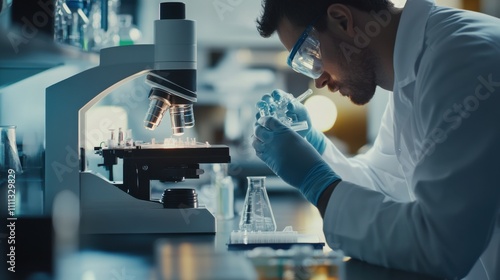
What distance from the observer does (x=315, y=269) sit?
1284mm

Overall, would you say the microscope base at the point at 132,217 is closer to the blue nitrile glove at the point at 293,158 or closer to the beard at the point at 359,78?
the blue nitrile glove at the point at 293,158

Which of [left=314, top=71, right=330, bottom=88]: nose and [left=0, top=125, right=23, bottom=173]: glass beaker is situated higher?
[left=314, top=71, right=330, bottom=88]: nose

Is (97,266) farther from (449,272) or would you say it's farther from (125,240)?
(449,272)

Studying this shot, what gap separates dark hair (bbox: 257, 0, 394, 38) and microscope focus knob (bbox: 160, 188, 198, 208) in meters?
0.53

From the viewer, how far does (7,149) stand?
5.94 ft

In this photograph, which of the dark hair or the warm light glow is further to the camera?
the warm light glow

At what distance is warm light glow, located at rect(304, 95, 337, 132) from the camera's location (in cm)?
585

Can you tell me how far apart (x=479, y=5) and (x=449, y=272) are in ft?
13.4

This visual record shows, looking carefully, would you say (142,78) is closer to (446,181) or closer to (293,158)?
(293,158)

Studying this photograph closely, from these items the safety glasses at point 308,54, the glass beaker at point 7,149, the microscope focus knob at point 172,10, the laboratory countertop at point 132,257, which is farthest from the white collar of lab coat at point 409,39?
the glass beaker at point 7,149

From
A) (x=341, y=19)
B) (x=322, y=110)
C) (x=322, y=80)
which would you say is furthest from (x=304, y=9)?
(x=322, y=110)

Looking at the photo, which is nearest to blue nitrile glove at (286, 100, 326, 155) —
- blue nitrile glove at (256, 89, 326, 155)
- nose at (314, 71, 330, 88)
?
blue nitrile glove at (256, 89, 326, 155)

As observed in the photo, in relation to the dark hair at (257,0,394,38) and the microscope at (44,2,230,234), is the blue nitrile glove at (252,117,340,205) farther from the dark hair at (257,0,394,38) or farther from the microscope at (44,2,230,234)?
the dark hair at (257,0,394,38)

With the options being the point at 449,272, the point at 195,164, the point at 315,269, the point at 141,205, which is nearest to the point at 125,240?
the point at 141,205
